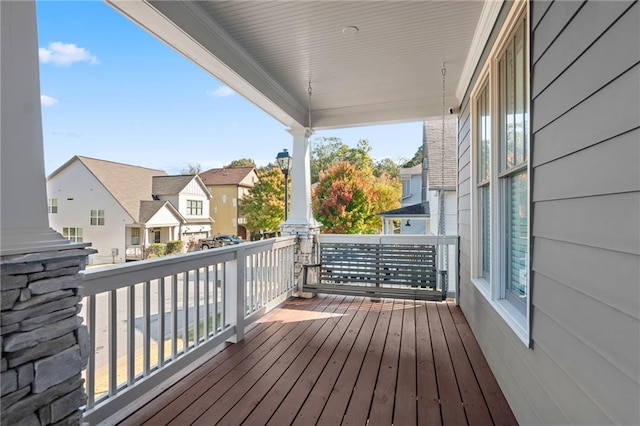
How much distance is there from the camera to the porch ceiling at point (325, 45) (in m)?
2.42

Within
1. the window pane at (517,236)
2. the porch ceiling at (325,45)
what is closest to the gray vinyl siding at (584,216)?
the window pane at (517,236)

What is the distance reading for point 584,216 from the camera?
1.11 metres

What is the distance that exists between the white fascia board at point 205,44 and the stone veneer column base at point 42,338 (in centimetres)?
172

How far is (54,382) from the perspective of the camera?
1.31 metres

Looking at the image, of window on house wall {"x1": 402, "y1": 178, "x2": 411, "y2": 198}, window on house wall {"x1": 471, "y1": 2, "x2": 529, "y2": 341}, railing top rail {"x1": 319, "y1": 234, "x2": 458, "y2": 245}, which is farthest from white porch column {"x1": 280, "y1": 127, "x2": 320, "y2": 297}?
window on house wall {"x1": 402, "y1": 178, "x2": 411, "y2": 198}

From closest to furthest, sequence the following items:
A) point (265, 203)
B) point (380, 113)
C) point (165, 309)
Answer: point (165, 309), point (380, 113), point (265, 203)

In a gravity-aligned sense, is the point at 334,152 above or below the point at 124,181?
above

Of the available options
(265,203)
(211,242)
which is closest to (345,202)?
(265,203)

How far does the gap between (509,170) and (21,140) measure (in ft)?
8.23

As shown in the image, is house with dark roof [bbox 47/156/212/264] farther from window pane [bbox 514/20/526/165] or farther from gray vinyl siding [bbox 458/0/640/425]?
window pane [bbox 514/20/526/165]

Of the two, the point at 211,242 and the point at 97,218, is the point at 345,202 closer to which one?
the point at 211,242

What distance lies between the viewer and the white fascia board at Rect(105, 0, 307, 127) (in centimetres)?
221

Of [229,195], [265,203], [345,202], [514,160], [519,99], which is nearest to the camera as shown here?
[519,99]

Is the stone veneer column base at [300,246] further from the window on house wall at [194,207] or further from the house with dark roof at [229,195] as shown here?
the house with dark roof at [229,195]
